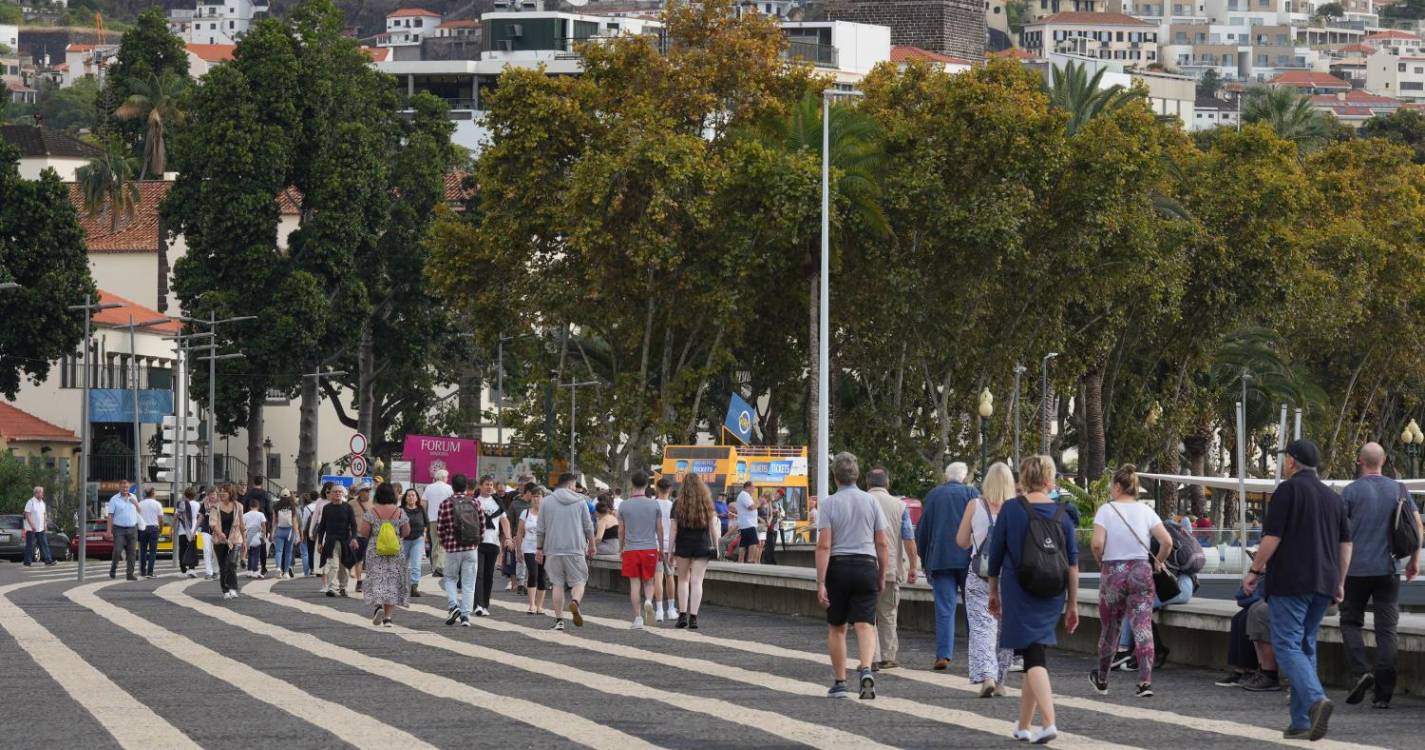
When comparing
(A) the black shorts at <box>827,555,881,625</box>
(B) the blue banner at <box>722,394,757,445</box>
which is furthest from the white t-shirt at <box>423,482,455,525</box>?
(B) the blue banner at <box>722,394,757,445</box>

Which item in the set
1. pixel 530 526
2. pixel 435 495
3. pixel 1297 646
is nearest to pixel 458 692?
pixel 1297 646

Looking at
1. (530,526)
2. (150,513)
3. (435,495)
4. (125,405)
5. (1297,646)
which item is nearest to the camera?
(1297,646)

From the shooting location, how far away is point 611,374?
2685 inches

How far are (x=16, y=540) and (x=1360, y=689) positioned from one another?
4396 centimetres

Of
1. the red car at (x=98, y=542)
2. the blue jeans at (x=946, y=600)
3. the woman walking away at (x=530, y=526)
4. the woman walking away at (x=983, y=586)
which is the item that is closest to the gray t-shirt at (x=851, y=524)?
the woman walking away at (x=983, y=586)

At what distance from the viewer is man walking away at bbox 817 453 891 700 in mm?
17266

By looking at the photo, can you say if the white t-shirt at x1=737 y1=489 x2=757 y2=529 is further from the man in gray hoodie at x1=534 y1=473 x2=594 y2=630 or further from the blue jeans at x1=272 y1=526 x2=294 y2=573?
the man in gray hoodie at x1=534 y1=473 x2=594 y2=630

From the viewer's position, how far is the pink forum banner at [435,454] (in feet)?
194

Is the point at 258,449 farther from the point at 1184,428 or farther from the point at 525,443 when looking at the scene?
the point at 1184,428

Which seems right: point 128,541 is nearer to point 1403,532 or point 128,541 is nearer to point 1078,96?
point 1403,532

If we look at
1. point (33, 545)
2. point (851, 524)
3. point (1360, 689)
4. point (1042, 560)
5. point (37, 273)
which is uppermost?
point (37, 273)

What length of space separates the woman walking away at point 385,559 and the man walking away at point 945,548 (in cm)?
734

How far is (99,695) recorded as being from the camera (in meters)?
18.0

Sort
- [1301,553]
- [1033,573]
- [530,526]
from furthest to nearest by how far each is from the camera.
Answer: [530,526]
[1301,553]
[1033,573]
